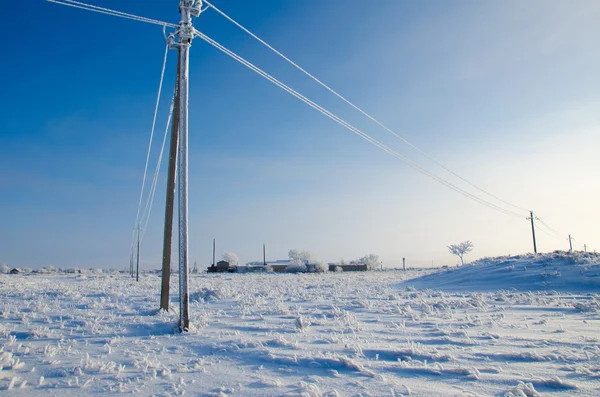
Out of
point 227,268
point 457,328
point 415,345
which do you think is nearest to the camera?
point 415,345

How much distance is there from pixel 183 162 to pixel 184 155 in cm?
14

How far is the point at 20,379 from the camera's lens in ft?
14.0

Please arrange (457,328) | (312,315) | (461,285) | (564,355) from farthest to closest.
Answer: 1. (461,285)
2. (312,315)
3. (457,328)
4. (564,355)

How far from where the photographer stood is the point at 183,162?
23.8ft

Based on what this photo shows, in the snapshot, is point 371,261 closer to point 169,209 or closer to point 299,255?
point 299,255

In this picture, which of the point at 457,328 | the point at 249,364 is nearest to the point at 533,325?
the point at 457,328

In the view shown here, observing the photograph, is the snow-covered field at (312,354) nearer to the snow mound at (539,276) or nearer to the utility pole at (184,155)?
the utility pole at (184,155)

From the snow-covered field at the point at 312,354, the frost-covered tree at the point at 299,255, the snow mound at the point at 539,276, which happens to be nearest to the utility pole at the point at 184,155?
the snow-covered field at the point at 312,354

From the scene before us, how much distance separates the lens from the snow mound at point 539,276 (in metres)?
15.2

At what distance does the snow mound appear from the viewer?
15156mm

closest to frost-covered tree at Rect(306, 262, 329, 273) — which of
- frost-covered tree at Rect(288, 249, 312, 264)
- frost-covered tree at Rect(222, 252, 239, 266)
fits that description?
frost-covered tree at Rect(288, 249, 312, 264)

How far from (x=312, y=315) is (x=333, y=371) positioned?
16.8ft

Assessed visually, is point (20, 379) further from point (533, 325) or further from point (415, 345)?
point (533, 325)

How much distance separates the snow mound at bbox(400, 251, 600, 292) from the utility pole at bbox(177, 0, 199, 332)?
1431cm
